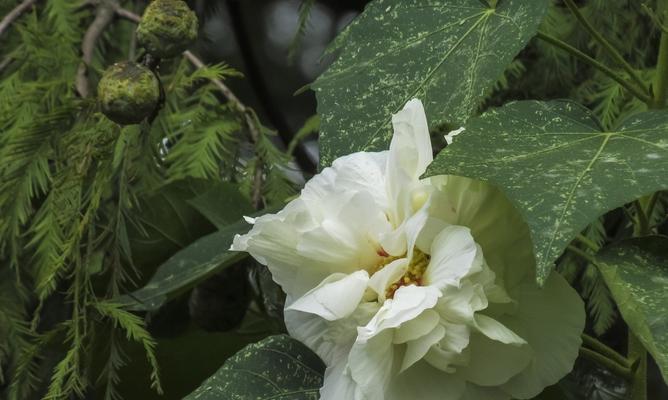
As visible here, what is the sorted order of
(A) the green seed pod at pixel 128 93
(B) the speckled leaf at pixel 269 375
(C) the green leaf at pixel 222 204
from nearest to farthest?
(B) the speckled leaf at pixel 269 375, (A) the green seed pod at pixel 128 93, (C) the green leaf at pixel 222 204

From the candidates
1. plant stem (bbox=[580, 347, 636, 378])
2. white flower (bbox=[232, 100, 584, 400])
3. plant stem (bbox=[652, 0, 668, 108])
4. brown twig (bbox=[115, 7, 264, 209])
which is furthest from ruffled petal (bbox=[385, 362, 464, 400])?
brown twig (bbox=[115, 7, 264, 209])

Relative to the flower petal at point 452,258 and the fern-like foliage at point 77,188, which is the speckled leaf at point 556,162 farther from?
the fern-like foliage at point 77,188

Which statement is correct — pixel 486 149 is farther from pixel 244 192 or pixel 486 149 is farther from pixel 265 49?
pixel 265 49

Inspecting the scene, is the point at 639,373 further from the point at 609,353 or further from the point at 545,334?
the point at 545,334

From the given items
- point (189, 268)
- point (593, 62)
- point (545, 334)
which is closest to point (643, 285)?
point (545, 334)

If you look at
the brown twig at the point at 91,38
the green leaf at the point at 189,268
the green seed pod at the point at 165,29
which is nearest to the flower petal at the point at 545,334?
the green leaf at the point at 189,268

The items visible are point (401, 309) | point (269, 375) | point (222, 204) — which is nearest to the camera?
point (401, 309)
